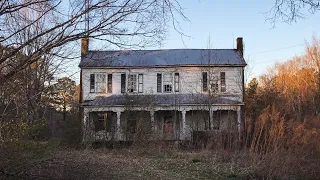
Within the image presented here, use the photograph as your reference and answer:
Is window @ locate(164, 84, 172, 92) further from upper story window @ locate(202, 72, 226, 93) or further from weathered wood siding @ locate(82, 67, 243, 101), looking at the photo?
upper story window @ locate(202, 72, 226, 93)

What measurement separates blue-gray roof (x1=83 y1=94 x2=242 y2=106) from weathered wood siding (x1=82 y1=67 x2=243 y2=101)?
60 cm

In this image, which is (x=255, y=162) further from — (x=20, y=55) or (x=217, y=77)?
(x=217, y=77)

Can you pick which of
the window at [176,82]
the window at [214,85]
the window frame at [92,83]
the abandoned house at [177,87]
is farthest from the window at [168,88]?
the window frame at [92,83]

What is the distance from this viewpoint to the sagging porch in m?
19.8

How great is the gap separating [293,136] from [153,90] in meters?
17.5

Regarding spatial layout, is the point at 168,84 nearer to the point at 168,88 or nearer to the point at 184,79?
the point at 168,88

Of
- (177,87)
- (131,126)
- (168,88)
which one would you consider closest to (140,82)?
(168,88)

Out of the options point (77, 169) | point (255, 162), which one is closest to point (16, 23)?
point (77, 169)

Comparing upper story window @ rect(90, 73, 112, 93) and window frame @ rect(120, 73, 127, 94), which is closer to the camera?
upper story window @ rect(90, 73, 112, 93)

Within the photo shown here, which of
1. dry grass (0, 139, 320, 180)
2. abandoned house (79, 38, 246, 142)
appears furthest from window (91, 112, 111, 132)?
dry grass (0, 139, 320, 180)

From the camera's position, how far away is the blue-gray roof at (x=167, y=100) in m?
25.6

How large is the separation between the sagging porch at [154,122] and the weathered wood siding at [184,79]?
5.55 feet

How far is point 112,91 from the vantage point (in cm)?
2836

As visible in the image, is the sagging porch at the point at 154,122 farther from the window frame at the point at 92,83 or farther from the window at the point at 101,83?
the window frame at the point at 92,83
